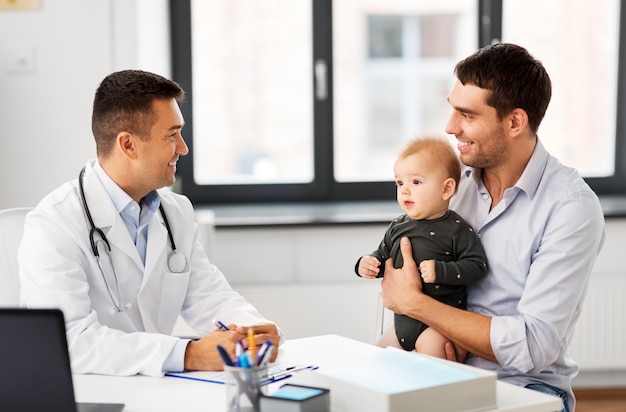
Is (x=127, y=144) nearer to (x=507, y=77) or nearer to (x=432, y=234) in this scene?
(x=432, y=234)

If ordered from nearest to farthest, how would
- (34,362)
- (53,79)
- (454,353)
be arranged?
(34,362)
(454,353)
(53,79)

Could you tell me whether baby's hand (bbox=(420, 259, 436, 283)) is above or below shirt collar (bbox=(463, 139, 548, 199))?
below

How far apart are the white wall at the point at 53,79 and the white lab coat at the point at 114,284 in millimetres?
1143

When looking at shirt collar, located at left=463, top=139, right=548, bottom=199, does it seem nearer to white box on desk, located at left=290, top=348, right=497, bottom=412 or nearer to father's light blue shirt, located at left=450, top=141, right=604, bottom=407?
father's light blue shirt, located at left=450, top=141, right=604, bottom=407

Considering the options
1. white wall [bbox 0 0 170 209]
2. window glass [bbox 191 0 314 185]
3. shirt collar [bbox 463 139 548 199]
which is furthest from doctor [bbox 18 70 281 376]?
window glass [bbox 191 0 314 185]

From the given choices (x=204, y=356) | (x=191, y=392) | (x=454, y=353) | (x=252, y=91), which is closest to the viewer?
(x=191, y=392)

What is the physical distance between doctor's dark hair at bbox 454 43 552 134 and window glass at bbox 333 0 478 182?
1.83 meters

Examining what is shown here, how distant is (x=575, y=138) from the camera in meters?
3.92

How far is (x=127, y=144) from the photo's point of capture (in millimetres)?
2084

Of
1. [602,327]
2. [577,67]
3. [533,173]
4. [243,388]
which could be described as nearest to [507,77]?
[533,173]

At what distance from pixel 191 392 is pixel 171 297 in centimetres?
53

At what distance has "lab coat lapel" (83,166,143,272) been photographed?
1.95 m

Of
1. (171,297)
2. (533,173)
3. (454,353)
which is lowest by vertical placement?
(454,353)

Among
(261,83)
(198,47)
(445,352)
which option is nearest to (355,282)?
(261,83)
